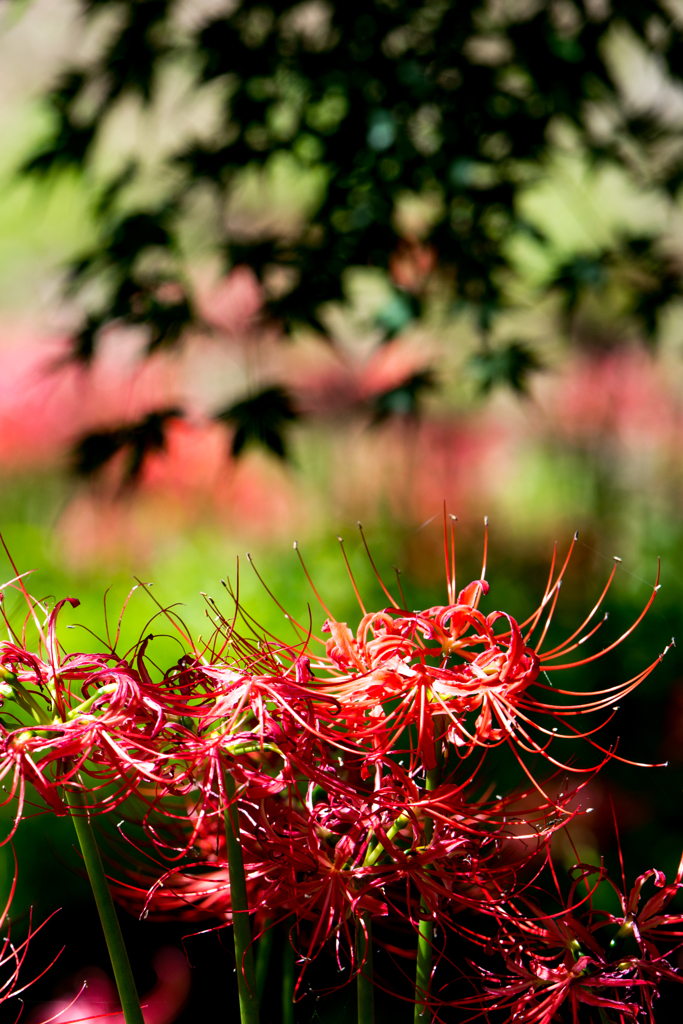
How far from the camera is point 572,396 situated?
74cm

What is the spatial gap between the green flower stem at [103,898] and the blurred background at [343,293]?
0.35 meters

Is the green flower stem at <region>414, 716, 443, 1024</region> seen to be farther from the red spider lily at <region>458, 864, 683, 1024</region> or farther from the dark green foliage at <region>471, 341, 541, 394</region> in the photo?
the dark green foliage at <region>471, 341, 541, 394</region>

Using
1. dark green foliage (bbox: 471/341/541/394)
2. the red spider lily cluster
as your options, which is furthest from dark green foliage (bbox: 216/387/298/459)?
the red spider lily cluster

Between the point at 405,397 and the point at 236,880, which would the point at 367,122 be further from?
the point at 236,880

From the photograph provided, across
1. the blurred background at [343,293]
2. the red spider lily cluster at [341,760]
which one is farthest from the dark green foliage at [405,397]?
the red spider lily cluster at [341,760]

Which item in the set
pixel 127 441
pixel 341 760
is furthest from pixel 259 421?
pixel 341 760

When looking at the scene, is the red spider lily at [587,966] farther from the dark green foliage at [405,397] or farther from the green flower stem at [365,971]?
the dark green foliage at [405,397]

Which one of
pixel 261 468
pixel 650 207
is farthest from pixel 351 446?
pixel 650 207

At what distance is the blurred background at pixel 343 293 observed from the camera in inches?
27.7

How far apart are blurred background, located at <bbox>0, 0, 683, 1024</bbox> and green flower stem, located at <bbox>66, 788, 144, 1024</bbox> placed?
349 mm

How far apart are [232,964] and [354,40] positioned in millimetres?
728

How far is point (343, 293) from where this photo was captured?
729mm

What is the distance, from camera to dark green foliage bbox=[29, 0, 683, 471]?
72 cm

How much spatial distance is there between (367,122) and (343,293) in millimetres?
146
